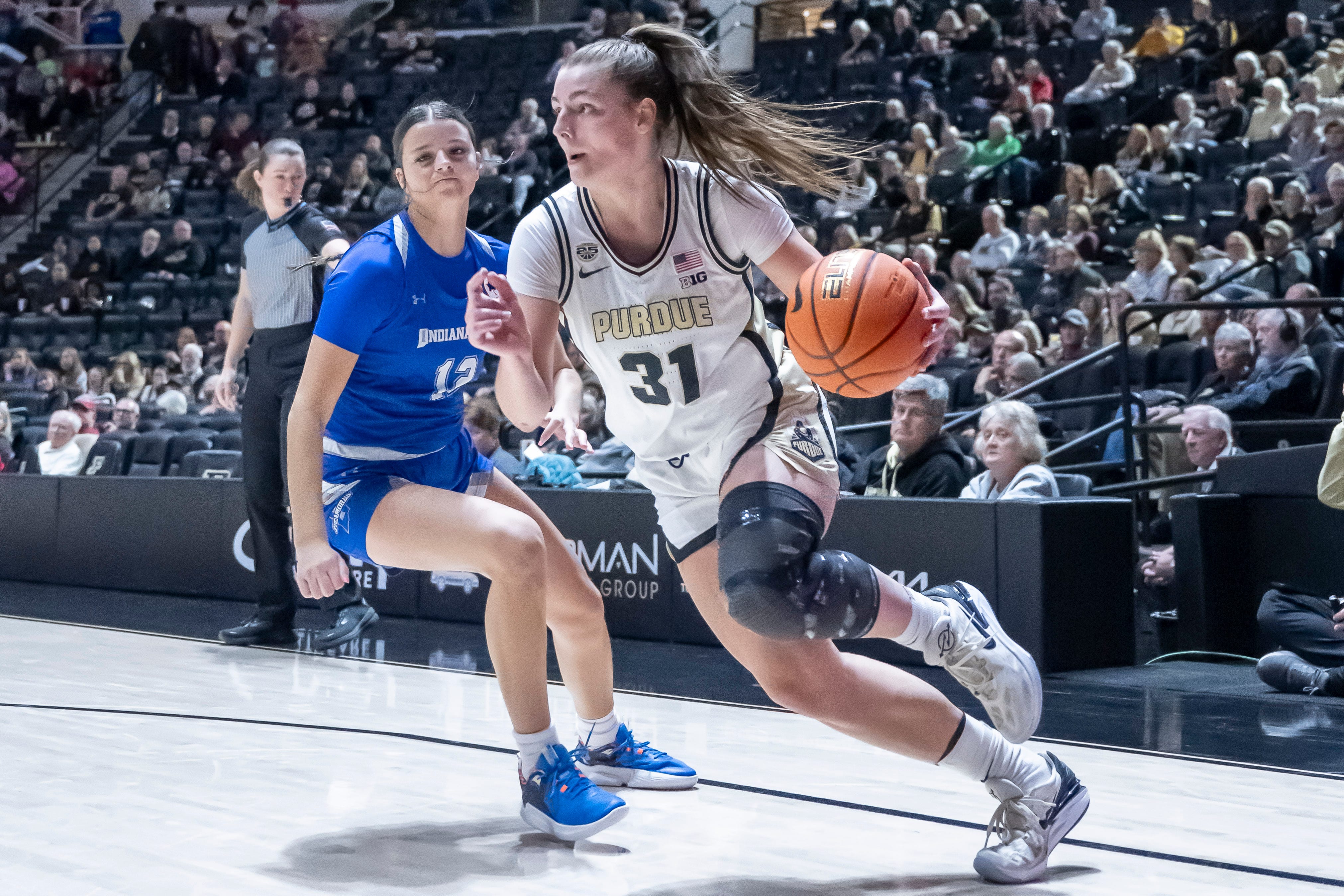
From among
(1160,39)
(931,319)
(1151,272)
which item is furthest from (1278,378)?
(1160,39)

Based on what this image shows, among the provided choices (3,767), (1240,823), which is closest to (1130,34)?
(1240,823)

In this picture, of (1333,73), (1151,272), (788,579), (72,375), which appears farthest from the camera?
(72,375)

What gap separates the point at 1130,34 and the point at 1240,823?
35.0 feet

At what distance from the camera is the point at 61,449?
9.05 metres

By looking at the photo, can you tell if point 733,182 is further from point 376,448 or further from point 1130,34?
point 1130,34

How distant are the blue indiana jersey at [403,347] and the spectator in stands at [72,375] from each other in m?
10.4

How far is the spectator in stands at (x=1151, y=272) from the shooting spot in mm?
8141

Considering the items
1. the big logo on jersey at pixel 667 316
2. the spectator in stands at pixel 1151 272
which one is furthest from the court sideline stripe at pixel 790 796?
the spectator in stands at pixel 1151 272

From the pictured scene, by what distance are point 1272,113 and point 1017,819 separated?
879 cm

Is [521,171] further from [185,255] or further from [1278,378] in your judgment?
[1278,378]

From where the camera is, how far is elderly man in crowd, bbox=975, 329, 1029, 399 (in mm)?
7203

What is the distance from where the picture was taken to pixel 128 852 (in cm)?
245

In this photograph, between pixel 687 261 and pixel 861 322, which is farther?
pixel 687 261

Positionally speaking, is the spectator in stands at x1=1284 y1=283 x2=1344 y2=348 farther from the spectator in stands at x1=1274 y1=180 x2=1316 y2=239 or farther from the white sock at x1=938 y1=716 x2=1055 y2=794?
the white sock at x1=938 y1=716 x2=1055 y2=794
